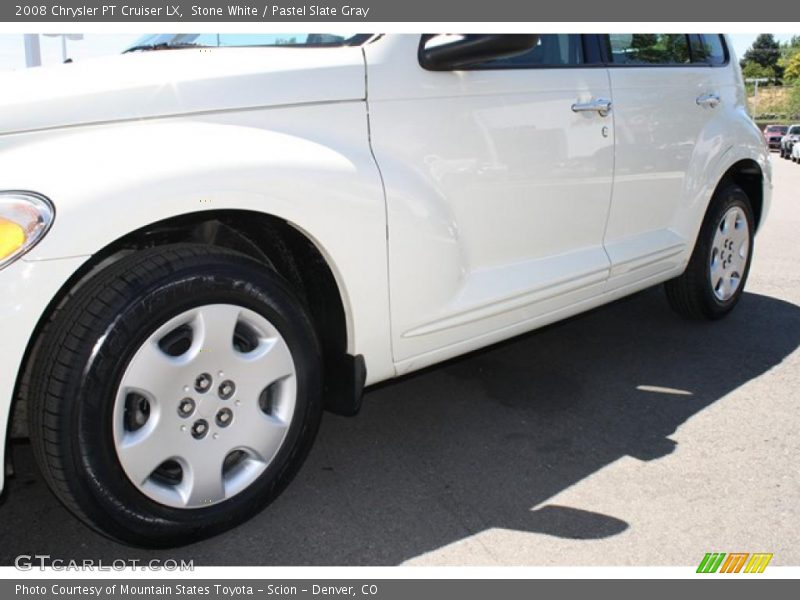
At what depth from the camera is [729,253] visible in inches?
182

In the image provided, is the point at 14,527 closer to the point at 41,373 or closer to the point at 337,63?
the point at 41,373

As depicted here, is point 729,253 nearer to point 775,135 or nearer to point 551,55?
point 551,55

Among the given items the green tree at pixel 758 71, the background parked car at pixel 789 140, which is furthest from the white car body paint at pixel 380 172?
the green tree at pixel 758 71

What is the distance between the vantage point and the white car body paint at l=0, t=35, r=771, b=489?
2061 mm

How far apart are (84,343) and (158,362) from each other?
0.20 meters

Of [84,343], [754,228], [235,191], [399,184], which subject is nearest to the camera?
[84,343]

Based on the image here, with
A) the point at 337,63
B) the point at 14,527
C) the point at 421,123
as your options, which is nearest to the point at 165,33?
the point at 337,63

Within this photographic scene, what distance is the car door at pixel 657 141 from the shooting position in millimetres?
3549

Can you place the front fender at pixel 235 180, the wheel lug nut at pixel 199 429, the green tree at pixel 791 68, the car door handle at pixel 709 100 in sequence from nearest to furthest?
the front fender at pixel 235 180 < the wheel lug nut at pixel 199 429 < the car door handle at pixel 709 100 < the green tree at pixel 791 68

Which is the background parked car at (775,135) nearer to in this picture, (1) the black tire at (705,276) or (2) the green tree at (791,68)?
(2) the green tree at (791,68)

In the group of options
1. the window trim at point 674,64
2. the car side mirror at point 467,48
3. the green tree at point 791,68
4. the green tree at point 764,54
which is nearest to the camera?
the car side mirror at point 467,48

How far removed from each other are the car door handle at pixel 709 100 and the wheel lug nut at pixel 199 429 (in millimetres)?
2933

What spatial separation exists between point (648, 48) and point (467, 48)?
1.53 meters

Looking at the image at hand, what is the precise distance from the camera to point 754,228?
4828 millimetres
